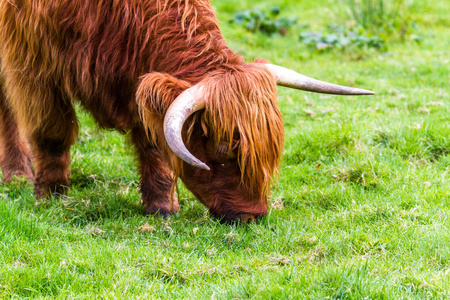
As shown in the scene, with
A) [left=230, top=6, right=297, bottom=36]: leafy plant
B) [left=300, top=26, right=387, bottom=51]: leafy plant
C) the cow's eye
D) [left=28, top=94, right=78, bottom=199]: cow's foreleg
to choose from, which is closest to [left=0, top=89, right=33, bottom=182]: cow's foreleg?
[left=28, top=94, right=78, bottom=199]: cow's foreleg

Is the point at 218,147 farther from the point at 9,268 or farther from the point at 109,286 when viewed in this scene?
the point at 9,268

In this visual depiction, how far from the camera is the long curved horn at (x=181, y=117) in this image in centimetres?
326

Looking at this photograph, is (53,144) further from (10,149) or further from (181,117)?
(181,117)

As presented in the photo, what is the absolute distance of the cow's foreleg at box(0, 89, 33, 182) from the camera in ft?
18.2

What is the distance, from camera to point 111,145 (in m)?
6.20

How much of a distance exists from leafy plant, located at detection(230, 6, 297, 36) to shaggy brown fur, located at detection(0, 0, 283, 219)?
6535 millimetres

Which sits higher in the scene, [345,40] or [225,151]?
[225,151]

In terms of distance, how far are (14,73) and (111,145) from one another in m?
1.90

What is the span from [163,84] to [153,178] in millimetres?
1314

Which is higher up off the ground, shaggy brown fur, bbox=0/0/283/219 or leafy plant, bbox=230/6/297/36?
shaggy brown fur, bbox=0/0/283/219

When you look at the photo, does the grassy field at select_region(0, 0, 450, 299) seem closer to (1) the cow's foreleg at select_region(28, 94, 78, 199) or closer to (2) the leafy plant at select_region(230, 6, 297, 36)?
(1) the cow's foreleg at select_region(28, 94, 78, 199)

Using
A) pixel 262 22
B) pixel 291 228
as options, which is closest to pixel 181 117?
pixel 291 228

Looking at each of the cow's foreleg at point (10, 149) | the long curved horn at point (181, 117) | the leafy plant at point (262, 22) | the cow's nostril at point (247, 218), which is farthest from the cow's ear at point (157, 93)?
the leafy plant at point (262, 22)

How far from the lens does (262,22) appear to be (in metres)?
10.7
